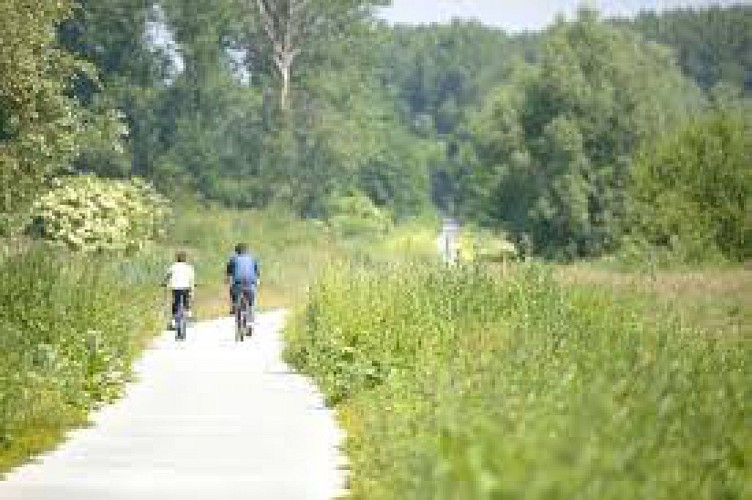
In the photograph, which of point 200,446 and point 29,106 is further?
point 29,106

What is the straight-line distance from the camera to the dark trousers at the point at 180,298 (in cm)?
3088

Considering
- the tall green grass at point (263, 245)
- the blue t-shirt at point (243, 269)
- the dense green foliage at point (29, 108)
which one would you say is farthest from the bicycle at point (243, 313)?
the tall green grass at point (263, 245)

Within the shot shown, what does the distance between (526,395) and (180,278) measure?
20699 millimetres

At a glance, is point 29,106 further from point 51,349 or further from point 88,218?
point 88,218

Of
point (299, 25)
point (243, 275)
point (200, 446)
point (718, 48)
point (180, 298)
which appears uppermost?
point (718, 48)

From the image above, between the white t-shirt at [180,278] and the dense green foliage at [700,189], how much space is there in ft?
89.6

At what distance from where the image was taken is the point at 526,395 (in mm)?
10875

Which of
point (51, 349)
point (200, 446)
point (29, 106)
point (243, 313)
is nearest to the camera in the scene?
point (200, 446)

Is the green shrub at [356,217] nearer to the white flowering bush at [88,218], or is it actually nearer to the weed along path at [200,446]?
the white flowering bush at [88,218]

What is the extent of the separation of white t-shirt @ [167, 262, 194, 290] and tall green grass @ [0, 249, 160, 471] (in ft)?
13.7

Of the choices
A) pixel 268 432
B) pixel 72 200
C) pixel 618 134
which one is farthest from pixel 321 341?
pixel 618 134

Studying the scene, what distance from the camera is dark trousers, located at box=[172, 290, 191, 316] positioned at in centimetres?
3088

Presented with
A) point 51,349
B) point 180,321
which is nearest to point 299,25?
point 180,321

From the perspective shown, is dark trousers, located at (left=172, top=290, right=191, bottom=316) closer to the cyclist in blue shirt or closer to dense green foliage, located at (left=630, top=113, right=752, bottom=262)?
the cyclist in blue shirt
